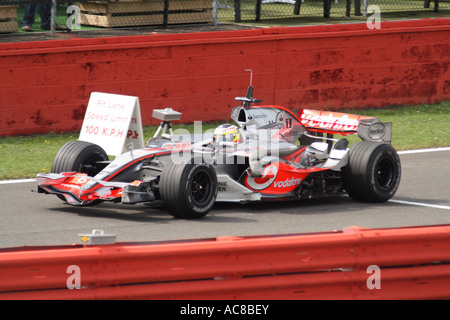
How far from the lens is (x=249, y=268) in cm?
551

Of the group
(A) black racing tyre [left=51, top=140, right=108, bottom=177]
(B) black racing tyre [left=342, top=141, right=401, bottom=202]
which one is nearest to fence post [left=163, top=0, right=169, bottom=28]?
(A) black racing tyre [left=51, top=140, right=108, bottom=177]

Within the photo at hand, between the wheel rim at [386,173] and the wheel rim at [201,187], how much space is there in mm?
2179

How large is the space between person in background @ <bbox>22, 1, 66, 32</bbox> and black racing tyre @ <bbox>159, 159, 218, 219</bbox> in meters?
8.81

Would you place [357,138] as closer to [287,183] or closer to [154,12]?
[287,183]

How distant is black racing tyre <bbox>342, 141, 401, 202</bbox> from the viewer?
31.0 feet

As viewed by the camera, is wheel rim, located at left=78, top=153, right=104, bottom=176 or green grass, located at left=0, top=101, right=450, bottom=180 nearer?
wheel rim, located at left=78, top=153, right=104, bottom=176

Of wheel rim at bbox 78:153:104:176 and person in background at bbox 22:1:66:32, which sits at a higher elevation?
person in background at bbox 22:1:66:32

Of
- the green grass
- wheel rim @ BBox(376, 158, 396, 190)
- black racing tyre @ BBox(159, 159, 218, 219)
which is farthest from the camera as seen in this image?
the green grass

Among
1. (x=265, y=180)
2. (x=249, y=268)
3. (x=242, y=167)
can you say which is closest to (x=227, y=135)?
(x=242, y=167)

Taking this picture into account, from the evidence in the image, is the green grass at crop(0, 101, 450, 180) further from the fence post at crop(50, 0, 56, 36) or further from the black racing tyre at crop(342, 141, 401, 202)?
the black racing tyre at crop(342, 141, 401, 202)

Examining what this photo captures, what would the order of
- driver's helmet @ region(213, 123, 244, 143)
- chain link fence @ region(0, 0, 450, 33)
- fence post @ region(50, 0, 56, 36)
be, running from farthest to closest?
chain link fence @ region(0, 0, 450, 33) < fence post @ region(50, 0, 56, 36) < driver's helmet @ region(213, 123, 244, 143)

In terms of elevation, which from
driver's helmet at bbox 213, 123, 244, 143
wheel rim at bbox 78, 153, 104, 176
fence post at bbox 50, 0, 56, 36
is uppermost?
fence post at bbox 50, 0, 56, 36
